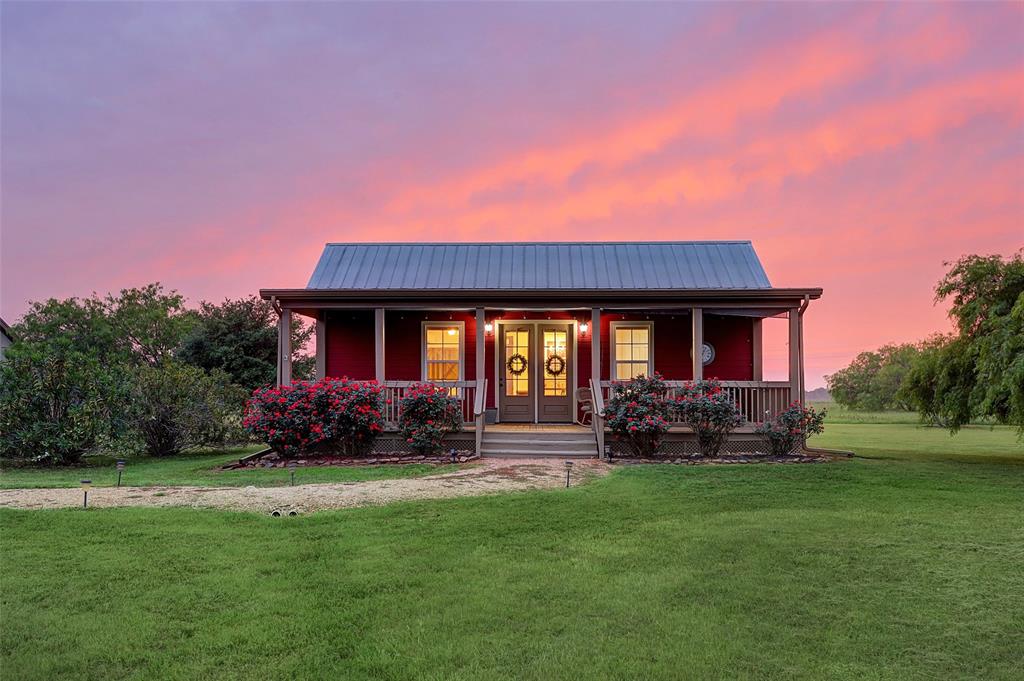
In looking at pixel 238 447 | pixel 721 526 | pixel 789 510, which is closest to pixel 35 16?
pixel 238 447

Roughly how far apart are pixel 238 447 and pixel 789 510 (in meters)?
12.1

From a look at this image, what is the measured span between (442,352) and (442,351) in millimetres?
24

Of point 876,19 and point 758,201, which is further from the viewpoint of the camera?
point 758,201

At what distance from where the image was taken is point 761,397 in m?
10.7

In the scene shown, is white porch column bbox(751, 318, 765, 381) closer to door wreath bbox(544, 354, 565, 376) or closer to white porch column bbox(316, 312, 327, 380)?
door wreath bbox(544, 354, 565, 376)

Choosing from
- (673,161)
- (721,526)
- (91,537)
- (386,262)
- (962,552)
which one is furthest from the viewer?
(673,161)

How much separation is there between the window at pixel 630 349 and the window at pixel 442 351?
3.70m

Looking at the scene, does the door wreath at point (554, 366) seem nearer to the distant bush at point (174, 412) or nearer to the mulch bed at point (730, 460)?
the mulch bed at point (730, 460)

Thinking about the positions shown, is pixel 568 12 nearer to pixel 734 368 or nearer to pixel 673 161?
pixel 673 161

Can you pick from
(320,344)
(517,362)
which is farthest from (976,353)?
(320,344)

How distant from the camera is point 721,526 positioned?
533cm

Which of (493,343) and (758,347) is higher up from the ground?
(493,343)

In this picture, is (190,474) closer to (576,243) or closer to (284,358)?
(284,358)

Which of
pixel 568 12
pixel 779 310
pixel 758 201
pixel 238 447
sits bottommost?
pixel 238 447
